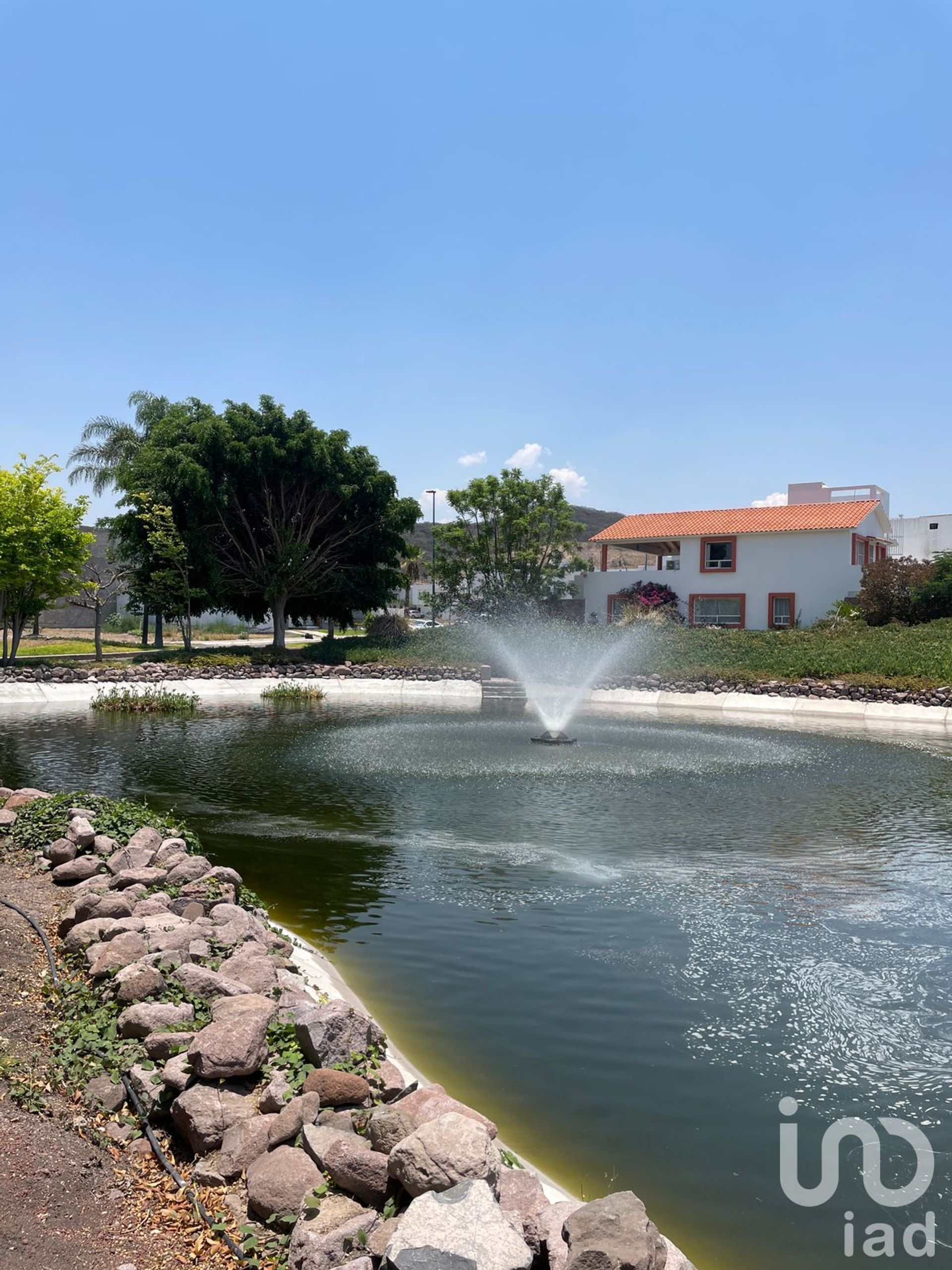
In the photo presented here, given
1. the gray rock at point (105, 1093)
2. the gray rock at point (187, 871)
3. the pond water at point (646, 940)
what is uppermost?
the gray rock at point (187, 871)

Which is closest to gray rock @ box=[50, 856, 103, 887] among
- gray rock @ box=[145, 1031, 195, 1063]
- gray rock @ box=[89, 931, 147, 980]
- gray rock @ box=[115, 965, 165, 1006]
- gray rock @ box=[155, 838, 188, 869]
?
gray rock @ box=[155, 838, 188, 869]

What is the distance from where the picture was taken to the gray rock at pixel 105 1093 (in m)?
4.73

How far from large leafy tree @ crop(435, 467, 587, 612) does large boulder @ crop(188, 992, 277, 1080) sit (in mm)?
39868

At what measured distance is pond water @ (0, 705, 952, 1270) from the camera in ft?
16.1

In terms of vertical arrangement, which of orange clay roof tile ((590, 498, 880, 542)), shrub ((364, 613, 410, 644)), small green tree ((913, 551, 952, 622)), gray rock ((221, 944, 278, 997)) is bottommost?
gray rock ((221, 944, 278, 997))

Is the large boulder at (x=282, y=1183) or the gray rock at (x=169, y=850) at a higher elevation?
the gray rock at (x=169, y=850)

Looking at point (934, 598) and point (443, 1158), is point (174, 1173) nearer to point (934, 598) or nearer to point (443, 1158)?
point (443, 1158)

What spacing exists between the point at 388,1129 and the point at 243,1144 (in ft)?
2.35

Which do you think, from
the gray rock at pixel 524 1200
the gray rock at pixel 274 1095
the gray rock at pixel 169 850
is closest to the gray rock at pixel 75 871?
the gray rock at pixel 169 850

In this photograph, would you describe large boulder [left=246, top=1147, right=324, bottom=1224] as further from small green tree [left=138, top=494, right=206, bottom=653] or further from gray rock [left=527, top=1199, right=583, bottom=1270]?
small green tree [left=138, top=494, right=206, bottom=653]

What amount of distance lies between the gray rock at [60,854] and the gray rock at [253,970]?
10.7 ft

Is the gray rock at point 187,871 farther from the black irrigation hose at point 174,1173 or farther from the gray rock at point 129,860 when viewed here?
the black irrigation hose at point 174,1173

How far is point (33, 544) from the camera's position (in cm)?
3172

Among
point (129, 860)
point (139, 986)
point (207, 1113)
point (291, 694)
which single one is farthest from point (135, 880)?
point (291, 694)
